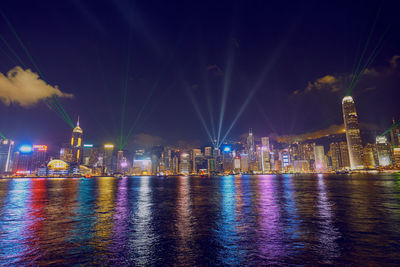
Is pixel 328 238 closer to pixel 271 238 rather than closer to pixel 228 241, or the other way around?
pixel 271 238

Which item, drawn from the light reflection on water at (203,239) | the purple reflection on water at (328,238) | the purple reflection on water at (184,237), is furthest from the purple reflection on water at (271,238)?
the purple reflection on water at (184,237)

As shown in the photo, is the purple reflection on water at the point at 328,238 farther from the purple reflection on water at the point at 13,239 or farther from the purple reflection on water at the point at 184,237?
the purple reflection on water at the point at 13,239

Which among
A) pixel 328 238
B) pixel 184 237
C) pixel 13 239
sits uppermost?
pixel 13 239

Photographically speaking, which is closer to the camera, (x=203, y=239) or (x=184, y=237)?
(x=203, y=239)

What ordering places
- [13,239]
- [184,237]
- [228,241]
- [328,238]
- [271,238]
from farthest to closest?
[184,237] < [13,239] < [271,238] < [328,238] < [228,241]

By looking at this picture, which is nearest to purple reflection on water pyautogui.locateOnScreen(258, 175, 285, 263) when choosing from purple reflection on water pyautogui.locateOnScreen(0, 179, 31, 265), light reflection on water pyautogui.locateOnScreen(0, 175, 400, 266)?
light reflection on water pyautogui.locateOnScreen(0, 175, 400, 266)

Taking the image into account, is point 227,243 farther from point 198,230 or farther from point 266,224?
point 266,224

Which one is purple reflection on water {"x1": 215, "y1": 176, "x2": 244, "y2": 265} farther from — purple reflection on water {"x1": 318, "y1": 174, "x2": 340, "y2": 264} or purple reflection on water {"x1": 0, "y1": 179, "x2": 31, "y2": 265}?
purple reflection on water {"x1": 0, "y1": 179, "x2": 31, "y2": 265}

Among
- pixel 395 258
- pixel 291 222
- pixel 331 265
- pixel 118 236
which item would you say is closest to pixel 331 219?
pixel 291 222

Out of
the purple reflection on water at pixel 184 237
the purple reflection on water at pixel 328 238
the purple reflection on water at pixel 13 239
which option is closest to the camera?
the purple reflection on water at pixel 184 237

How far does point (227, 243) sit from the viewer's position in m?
14.3

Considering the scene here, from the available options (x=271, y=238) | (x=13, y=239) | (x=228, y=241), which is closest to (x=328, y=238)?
(x=271, y=238)

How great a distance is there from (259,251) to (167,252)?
5567 millimetres

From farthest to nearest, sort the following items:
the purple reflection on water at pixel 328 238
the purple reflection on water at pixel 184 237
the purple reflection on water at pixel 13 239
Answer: the purple reflection on water at pixel 13 239
the purple reflection on water at pixel 328 238
the purple reflection on water at pixel 184 237
